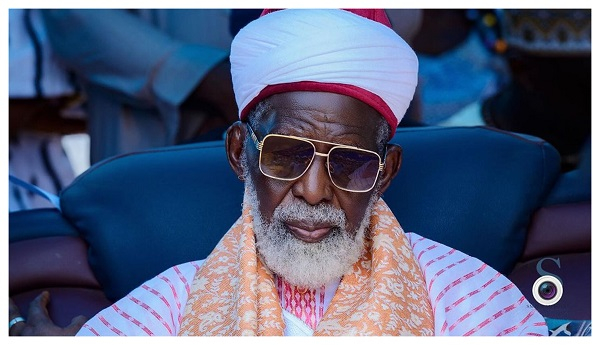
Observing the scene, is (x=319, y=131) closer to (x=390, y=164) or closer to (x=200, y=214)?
(x=390, y=164)

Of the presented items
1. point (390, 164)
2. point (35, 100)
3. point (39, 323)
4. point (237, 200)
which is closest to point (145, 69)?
point (35, 100)

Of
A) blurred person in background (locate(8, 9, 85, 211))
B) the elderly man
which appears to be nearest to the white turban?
the elderly man

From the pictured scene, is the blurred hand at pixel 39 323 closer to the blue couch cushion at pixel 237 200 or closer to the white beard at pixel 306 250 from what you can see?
the blue couch cushion at pixel 237 200

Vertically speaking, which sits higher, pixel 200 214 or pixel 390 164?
pixel 390 164

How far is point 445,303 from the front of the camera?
8.89 feet

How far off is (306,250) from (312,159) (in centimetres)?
22

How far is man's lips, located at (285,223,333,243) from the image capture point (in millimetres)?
2617

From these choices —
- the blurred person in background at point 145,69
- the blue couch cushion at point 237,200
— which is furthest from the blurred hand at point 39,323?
the blurred person in background at point 145,69

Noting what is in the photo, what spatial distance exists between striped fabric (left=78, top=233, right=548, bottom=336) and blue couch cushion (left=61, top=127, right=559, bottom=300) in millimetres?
263

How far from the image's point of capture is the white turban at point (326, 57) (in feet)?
8.36

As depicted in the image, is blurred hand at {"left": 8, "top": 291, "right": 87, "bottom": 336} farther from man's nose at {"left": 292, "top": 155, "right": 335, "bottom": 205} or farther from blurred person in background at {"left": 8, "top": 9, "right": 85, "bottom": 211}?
blurred person in background at {"left": 8, "top": 9, "right": 85, "bottom": 211}

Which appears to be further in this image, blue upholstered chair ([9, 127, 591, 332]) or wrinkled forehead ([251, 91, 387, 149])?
blue upholstered chair ([9, 127, 591, 332])

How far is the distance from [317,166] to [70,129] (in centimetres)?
240
